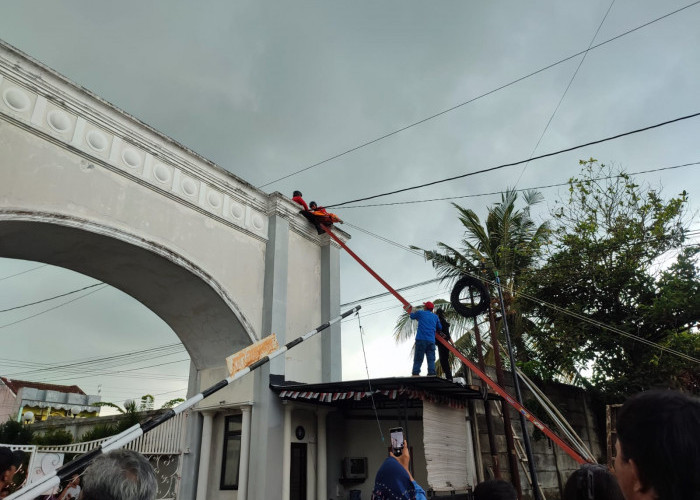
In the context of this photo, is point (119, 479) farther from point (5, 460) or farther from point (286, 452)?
point (286, 452)

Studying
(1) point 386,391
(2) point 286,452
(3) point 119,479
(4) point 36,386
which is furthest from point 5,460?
(4) point 36,386

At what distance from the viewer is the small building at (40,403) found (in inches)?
1176

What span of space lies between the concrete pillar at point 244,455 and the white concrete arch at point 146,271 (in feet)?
4.72

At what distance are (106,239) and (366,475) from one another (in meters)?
7.13

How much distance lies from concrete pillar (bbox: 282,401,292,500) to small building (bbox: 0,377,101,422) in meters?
26.3

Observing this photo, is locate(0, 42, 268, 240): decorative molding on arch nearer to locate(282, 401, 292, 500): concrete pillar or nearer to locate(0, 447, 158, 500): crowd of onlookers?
locate(282, 401, 292, 500): concrete pillar

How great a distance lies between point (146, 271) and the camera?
28.8ft

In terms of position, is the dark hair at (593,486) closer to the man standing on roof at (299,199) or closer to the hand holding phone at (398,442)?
the hand holding phone at (398,442)

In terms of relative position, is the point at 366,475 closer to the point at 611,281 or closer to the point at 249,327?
the point at 249,327

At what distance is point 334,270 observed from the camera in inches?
465

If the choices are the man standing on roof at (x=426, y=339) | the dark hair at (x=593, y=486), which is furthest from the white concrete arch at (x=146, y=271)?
the dark hair at (x=593, y=486)

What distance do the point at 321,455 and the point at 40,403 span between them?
Answer: 29337mm

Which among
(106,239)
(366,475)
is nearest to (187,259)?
(106,239)

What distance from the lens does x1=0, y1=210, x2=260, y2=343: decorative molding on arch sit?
21.7 feet
